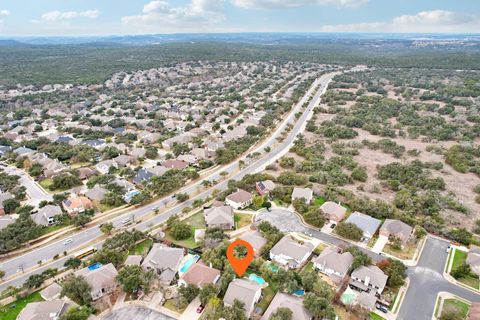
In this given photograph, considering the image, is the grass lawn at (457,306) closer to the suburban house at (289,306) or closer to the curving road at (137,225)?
the suburban house at (289,306)

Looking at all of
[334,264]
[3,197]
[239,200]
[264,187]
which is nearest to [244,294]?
[334,264]

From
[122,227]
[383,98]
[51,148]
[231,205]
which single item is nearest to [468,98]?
[383,98]

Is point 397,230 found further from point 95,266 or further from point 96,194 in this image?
point 96,194

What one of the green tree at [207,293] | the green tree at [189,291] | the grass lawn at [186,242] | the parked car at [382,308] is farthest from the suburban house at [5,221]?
the parked car at [382,308]

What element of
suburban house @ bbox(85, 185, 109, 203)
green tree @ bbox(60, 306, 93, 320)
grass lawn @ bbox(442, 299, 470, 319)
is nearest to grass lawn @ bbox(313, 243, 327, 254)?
grass lawn @ bbox(442, 299, 470, 319)

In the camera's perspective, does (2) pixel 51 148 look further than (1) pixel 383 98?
No

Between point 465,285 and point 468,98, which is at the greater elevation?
point 468,98

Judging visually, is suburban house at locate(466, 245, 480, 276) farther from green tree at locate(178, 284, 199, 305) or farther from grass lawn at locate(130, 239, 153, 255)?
grass lawn at locate(130, 239, 153, 255)

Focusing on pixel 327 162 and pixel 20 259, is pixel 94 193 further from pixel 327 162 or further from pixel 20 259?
pixel 327 162
